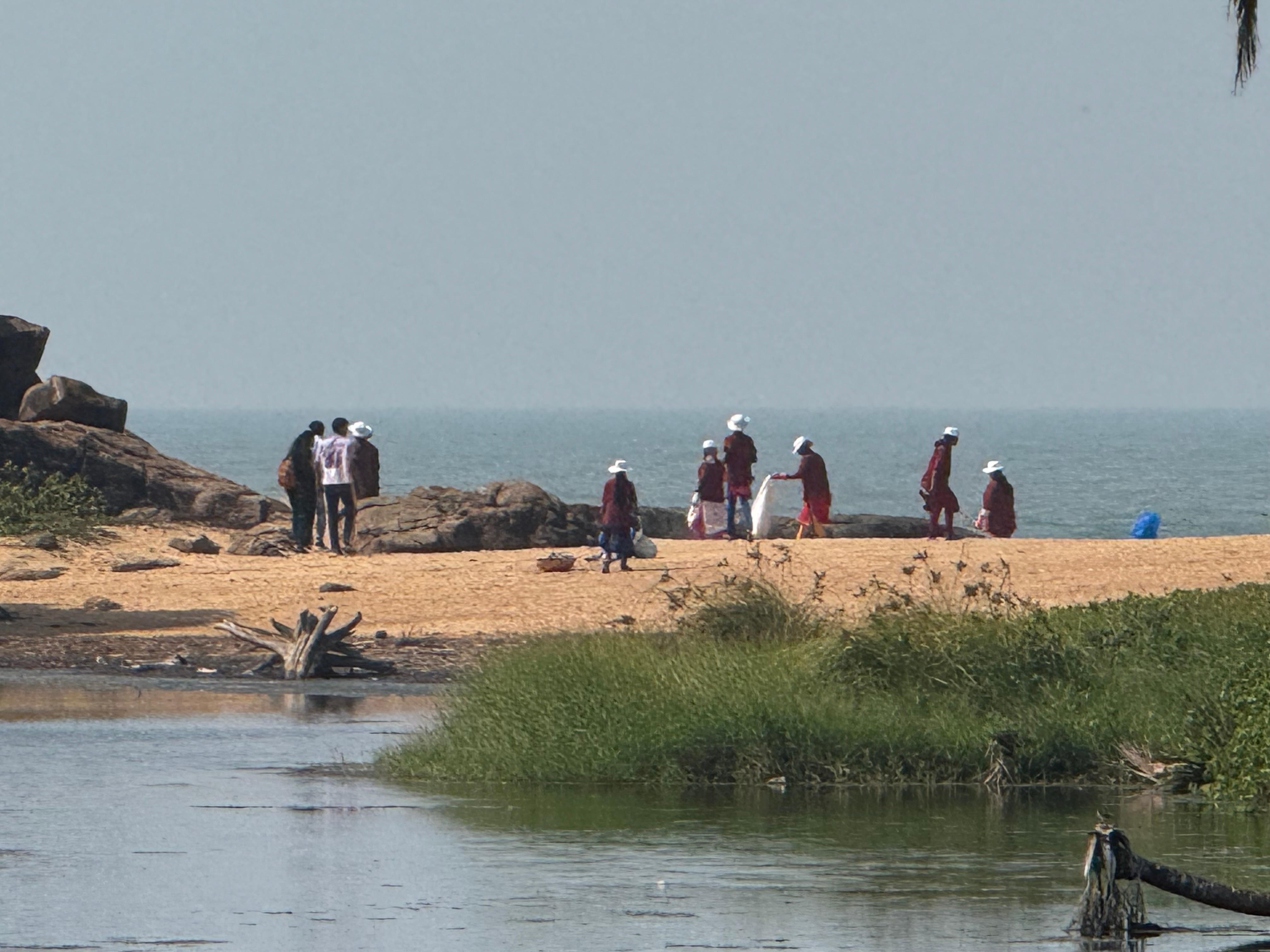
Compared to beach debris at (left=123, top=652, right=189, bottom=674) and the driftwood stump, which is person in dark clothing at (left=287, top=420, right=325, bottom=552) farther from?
the driftwood stump

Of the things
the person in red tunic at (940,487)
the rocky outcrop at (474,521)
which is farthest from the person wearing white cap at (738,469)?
the person in red tunic at (940,487)

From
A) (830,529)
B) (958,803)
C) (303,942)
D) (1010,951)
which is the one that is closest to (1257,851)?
(958,803)

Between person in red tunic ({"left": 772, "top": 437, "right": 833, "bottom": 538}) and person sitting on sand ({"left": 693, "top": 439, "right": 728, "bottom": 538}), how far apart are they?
3.15ft

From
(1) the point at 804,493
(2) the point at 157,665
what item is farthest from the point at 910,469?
(2) the point at 157,665

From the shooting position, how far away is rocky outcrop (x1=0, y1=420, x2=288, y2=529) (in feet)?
111

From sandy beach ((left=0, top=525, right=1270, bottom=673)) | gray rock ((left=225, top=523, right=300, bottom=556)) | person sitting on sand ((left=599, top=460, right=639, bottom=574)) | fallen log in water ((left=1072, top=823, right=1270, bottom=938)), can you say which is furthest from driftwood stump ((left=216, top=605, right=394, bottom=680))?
fallen log in water ((left=1072, top=823, right=1270, bottom=938))

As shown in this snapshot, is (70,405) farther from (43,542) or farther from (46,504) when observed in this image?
(43,542)

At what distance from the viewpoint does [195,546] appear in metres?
31.0

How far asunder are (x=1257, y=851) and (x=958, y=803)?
7.49 feet

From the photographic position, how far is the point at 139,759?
53.4 ft

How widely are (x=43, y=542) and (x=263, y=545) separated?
279 cm

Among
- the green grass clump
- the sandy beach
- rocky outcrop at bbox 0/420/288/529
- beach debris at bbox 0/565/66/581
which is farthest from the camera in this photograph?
rocky outcrop at bbox 0/420/288/529

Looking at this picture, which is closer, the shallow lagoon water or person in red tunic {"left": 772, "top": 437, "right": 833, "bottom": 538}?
the shallow lagoon water

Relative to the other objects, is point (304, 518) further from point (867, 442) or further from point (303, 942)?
point (867, 442)
